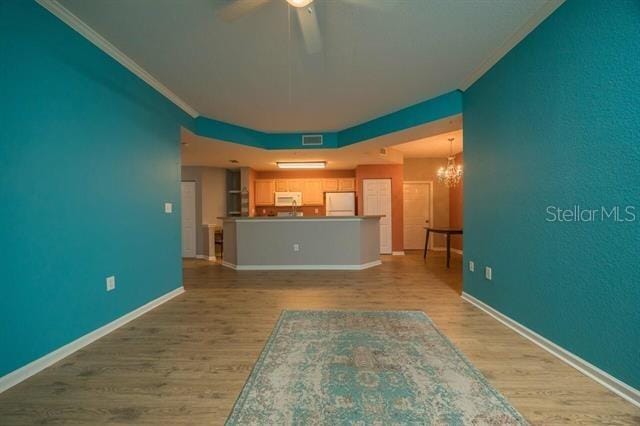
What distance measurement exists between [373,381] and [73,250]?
8.17ft

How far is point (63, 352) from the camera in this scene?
80.4 inches

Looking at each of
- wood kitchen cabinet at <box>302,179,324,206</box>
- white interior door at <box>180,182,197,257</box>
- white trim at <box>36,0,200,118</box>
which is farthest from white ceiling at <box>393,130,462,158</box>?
white interior door at <box>180,182,197,257</box>

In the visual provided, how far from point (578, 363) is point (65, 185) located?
3.94 metres

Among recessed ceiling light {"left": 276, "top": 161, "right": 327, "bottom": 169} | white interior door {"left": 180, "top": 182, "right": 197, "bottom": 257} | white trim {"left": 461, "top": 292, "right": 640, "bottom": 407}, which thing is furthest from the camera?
white interior door {"left": 180, "top": 182, "right": 197, "bottom": 257}

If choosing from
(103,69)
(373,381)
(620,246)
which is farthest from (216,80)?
(620,246)

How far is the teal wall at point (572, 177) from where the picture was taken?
A: 1.55 metres

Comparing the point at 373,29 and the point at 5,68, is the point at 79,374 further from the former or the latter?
the point at 373,29

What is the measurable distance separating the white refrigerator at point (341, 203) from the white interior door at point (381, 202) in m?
0.46

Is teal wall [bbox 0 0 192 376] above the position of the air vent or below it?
below

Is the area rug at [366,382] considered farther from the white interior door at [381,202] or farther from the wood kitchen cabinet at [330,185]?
the wood kitchen cabinet at [330,185]

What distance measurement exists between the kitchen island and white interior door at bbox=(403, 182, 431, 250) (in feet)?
9.84

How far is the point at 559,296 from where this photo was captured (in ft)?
6.51

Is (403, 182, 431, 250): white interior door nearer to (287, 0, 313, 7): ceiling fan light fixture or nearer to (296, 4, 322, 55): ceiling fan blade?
(296, 4, 322, 55): ceiling fan blade

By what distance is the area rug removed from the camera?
1.40 metres
